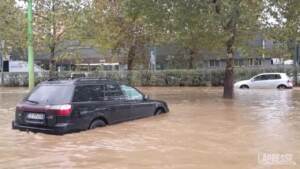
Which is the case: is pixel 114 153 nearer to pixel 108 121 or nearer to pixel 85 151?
pixel 85 151

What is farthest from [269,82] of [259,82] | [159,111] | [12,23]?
[159,111]

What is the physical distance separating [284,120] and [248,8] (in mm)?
7247

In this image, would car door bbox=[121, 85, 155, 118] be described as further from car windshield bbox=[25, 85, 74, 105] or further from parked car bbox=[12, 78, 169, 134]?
car windshield bbox=[25, 85, 74, 105]

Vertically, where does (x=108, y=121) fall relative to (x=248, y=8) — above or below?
below

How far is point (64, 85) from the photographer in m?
12.1

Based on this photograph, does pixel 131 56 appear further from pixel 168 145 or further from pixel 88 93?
Answer: pixel 168 145

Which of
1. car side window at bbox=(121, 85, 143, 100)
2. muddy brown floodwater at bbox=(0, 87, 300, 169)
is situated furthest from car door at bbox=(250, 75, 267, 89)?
car side window at bbox=(121, 85, 143, 100)

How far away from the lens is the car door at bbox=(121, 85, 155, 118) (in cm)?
1378

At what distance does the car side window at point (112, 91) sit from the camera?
13.0 metres

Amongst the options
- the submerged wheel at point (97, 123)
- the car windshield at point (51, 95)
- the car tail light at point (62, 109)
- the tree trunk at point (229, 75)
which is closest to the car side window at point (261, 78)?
the tree trunk at point (229, 75)

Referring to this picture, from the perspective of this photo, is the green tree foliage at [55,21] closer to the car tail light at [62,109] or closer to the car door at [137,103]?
the car door at [137,103]

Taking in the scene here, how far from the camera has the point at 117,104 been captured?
43.1 ft

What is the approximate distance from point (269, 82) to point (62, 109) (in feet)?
81.5

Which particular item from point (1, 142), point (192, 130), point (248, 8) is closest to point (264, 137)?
point (192, 130)
